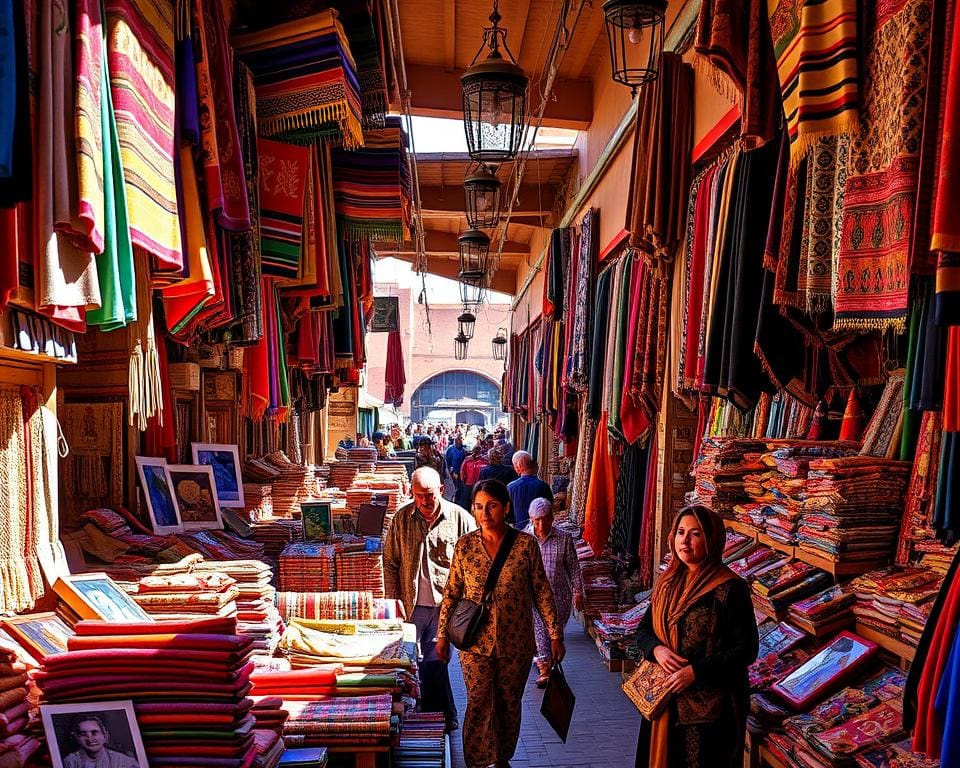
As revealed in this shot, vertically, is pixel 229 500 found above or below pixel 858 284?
below

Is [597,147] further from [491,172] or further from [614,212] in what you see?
[491,172]

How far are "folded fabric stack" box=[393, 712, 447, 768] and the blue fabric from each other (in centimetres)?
407

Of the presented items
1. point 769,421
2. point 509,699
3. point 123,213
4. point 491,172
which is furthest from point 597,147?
point 123,213

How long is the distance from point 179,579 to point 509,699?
5.04 ft

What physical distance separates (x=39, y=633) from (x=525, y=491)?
211 inches

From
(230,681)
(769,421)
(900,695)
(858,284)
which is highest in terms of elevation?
(858,284)

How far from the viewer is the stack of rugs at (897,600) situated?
3.04 meters

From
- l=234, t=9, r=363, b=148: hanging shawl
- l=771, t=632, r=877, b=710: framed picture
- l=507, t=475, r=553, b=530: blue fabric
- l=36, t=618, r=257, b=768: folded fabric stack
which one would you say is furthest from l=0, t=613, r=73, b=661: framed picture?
l=507, t=475, r=553, b=530: blue fabric

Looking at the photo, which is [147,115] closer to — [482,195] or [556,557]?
[556,557]

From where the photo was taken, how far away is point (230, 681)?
2320 millimetres

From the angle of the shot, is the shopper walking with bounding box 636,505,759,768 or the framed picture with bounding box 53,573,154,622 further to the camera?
the shopper walking with bounding box 636,505,759,768

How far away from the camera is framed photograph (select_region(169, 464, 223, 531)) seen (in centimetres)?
449

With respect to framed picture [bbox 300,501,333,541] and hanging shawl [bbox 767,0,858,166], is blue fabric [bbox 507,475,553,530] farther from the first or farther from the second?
hanging shawl [bbox 767,0,858,166]

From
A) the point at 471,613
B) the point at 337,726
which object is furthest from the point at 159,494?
the point at 337,726
